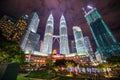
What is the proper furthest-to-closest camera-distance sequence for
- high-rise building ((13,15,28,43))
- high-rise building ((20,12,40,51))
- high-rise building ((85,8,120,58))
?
high-rise building ((13,15,28,43)) → high-rise building ((20,12,40,51)) → high-rise building ((85,8,120,58))

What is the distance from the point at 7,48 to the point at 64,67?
147 ft

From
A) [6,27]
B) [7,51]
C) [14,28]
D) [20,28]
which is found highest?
[20,28]

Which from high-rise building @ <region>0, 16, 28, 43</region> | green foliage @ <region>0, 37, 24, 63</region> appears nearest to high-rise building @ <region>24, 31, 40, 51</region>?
high-rise building @ <region>0, 16, 28, 43</region>

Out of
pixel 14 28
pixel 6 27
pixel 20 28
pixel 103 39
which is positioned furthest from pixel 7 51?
pixel 20 28

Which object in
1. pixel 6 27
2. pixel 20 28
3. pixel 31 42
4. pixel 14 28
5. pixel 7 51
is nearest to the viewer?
pixel 7 51

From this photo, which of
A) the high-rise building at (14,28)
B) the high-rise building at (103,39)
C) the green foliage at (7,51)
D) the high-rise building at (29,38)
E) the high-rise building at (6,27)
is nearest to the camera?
the green foliage at (7,51)

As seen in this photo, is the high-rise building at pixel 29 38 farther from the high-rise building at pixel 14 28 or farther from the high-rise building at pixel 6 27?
the high-rise building at pixel 6 27

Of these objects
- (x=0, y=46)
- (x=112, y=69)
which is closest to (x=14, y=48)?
(x=0, y=46)

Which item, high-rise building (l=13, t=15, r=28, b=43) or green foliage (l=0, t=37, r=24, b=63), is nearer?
green foliage (l=0, t=37, r=24, b=63)

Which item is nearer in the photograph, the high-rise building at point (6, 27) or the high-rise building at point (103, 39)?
the high-rise building at point (103, 39)

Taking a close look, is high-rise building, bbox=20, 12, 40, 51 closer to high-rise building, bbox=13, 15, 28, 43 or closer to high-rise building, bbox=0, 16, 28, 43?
high-rise building, bbox=13, 15, 28, 43

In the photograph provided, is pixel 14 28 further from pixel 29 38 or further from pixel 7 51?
pixel 7 51

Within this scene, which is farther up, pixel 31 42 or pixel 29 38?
pixel 29 38

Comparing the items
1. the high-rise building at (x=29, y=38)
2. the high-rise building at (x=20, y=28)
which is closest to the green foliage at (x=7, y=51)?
the high-rise building at (x=29, y=38)
